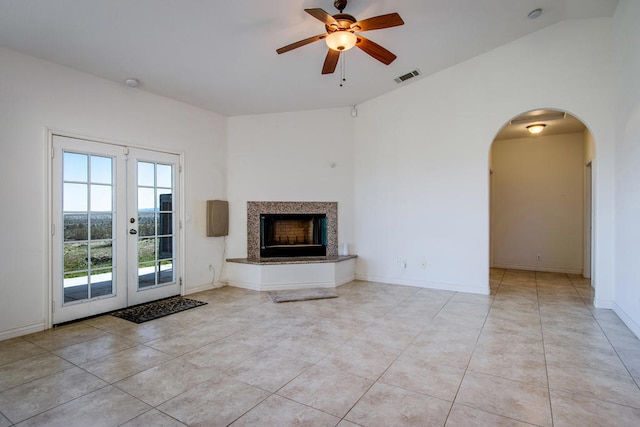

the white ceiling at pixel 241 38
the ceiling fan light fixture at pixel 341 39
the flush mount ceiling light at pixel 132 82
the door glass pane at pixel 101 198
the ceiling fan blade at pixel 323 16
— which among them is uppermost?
the white ceiling at pixel 241 38

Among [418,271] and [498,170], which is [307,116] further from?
[498,170]

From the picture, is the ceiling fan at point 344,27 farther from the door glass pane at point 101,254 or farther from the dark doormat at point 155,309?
the dark doormat at point 155,309

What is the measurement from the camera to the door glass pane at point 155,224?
450cm

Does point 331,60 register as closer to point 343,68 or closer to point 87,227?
point 343,68

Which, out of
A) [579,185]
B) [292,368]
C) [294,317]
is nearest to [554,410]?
[292,368]

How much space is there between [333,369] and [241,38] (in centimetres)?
328

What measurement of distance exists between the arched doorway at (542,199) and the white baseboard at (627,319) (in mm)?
2523

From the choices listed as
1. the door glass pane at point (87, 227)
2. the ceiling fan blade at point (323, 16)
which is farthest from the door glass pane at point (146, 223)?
the ceiling fan blade at point (323, 16)

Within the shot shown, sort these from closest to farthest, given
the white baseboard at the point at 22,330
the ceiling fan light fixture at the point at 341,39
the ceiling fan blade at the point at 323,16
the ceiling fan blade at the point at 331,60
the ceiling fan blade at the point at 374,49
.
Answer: the ceiling fan blade at the point at 323,16, the ceiling fan light fixture at the point at 341,39, the ceiling fan blade at the point at 374,49, the ceiling fan blade at the point at 331,60, the white baseboard at the point at 22,330

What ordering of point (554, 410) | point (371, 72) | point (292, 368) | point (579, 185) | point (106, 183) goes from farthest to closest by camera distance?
1. point (579, 185)
2. point (371, 72)
3. point (106, 183)
4. point (292, 368)
5. point (554, 410)

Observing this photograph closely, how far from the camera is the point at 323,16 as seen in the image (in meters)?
2.65

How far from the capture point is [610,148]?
4070 mm

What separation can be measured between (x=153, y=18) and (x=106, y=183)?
2112 millimetres

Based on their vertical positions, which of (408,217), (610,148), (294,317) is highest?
(610,148)
